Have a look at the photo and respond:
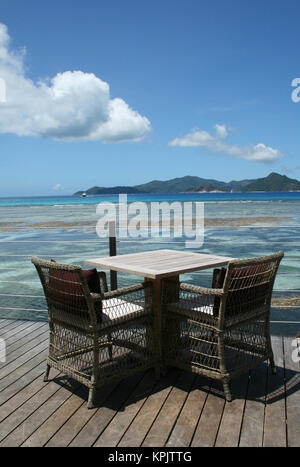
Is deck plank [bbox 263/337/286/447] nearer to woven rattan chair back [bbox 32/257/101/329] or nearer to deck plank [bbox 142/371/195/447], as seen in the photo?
deck plank [bbox 142/371/195/447]

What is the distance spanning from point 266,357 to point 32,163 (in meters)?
31.3

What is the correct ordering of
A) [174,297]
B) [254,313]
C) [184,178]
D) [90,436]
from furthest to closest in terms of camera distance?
[184,178] < [174,297] < [254,313] < [90,436]

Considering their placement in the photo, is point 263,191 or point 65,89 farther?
point 263,191

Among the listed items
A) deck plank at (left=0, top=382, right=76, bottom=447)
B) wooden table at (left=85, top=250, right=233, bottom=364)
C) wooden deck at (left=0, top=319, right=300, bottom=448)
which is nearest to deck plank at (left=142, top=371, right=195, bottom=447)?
wooden deck at (left=0, top=319, right=300, bottom=448)

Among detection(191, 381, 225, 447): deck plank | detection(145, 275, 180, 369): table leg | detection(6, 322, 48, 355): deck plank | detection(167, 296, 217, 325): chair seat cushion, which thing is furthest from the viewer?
detection(6, 322, 48, 355): deck plank

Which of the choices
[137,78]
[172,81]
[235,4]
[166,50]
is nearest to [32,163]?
[172,81]

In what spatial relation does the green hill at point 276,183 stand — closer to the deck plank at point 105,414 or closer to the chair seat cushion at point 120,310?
the chair seat cushion at point 120,310

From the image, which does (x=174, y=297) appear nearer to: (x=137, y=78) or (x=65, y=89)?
(x=65, y=89)

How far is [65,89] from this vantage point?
391 inches

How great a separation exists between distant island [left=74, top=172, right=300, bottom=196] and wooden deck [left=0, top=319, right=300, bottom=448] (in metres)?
75.7

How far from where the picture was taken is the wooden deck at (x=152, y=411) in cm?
162

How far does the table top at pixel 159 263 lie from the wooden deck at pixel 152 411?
666 mm

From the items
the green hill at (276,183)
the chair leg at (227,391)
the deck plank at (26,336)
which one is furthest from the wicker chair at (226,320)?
the green hill at (276,183)

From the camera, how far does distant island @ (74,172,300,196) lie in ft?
242
